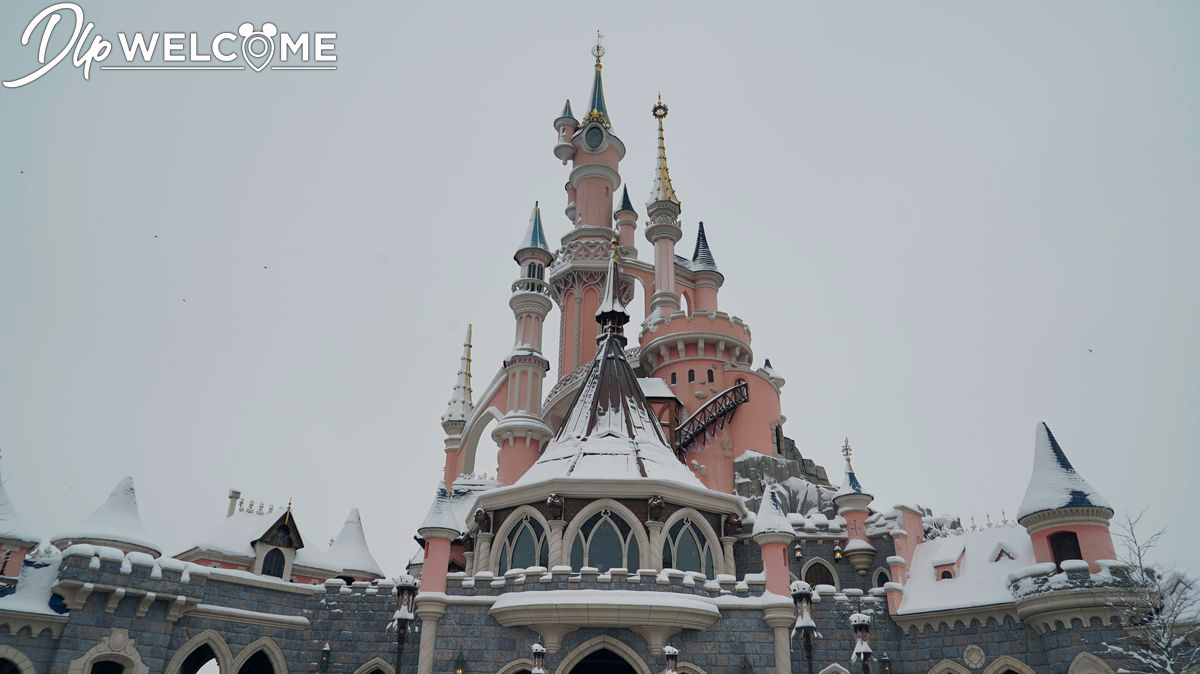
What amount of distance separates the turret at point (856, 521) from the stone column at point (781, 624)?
20.9 feet

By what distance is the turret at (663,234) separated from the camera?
40906mm

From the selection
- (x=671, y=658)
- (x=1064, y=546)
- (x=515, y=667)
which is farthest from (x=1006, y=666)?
(x=515, y=667)

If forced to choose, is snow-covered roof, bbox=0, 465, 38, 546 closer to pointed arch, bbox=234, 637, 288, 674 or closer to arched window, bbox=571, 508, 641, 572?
pointed arch, bbox=234, 637, 288, 674

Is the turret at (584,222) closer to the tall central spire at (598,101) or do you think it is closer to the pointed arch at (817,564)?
the tall central spire at (598,101)

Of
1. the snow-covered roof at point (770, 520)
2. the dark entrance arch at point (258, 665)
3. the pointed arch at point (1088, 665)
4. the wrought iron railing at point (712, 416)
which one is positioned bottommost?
the pointed arch at point (1088, 665)

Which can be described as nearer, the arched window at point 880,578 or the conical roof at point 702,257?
the arched window at point 880,578

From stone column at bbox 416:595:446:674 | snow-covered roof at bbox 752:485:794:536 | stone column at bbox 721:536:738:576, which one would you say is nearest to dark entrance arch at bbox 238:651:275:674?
stone column at bbox 416:595:446:674

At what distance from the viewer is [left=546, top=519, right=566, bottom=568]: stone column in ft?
72.6

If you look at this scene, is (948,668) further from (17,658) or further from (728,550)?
(17,658)

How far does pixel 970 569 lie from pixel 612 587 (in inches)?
454

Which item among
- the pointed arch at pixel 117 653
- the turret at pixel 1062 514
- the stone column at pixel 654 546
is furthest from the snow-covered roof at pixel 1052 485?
the pointed arch at pixel 117 653

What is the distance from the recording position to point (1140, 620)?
19.5m

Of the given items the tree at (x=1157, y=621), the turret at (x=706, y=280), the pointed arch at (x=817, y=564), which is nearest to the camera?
the tree at (x=1157, y=621)

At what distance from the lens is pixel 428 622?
21.8 metres
